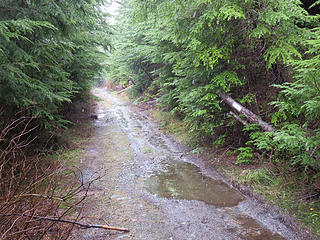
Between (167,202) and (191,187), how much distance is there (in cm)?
125

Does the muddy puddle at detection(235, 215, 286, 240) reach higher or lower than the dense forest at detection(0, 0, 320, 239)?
lower

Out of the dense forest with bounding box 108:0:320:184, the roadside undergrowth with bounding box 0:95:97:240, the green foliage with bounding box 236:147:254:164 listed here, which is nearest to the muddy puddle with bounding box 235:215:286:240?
the dense forest with bounding box 108:0:320:184

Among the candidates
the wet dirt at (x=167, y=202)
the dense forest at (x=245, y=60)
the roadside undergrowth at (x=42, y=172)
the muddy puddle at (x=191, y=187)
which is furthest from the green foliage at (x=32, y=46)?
the muddy puddle at (x=191, y=187)

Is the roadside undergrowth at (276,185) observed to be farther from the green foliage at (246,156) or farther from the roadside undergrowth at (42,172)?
the roadside undergrowth at (42,172)

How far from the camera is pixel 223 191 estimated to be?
21.6 ft

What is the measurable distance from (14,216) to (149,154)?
7.72m

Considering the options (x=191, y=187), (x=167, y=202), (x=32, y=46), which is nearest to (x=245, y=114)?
(x=191, y=187)

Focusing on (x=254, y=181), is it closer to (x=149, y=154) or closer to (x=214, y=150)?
(x=214, y=150)

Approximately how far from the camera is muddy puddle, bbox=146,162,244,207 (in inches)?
243

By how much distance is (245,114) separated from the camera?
24.6ft

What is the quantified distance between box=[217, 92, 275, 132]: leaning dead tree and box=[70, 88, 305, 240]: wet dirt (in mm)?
2003

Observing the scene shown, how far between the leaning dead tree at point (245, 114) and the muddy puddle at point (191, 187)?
206 centimetres

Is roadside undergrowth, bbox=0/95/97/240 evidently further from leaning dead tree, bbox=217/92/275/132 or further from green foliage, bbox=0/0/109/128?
leaning dead tree, bbox=217/92/275/132

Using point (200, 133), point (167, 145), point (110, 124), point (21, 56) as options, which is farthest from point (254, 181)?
point (110, 124)
